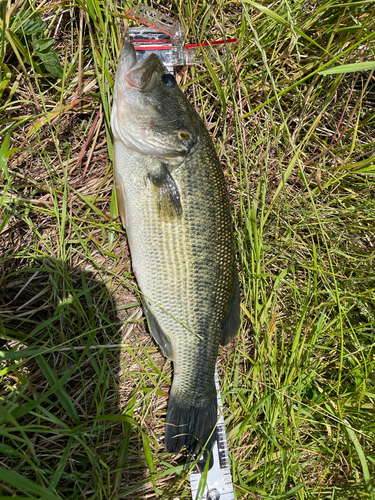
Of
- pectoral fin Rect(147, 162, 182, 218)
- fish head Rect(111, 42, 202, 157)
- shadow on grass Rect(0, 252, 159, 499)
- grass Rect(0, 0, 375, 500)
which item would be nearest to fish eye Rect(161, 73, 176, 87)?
fish head Rect(111, 42, 202, 157)

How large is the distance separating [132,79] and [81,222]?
98 centimetres

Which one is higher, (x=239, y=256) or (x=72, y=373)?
(x=239, y=256)

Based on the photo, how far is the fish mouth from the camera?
1820mm

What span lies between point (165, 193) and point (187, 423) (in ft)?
4.80

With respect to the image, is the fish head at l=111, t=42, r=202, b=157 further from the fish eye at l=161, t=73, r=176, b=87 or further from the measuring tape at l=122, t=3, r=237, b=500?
the measuring tape at l=122, t=3, r=237, b=500

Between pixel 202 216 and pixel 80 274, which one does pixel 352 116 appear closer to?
pixel 202 216

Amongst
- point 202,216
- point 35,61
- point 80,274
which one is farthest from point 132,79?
point 80,274

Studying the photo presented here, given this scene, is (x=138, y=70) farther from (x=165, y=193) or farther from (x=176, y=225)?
(x=176, y=225)

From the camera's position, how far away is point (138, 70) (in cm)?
182

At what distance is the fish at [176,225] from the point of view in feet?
5.98

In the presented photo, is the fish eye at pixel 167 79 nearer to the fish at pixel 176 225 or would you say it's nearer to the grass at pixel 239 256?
the fish at pixel 176 225

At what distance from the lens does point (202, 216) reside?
72.7 inches

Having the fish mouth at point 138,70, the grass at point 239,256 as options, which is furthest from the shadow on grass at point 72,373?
the fish mouth at point 138,70

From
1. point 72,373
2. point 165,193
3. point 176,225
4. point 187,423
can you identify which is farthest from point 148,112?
point 187,423
